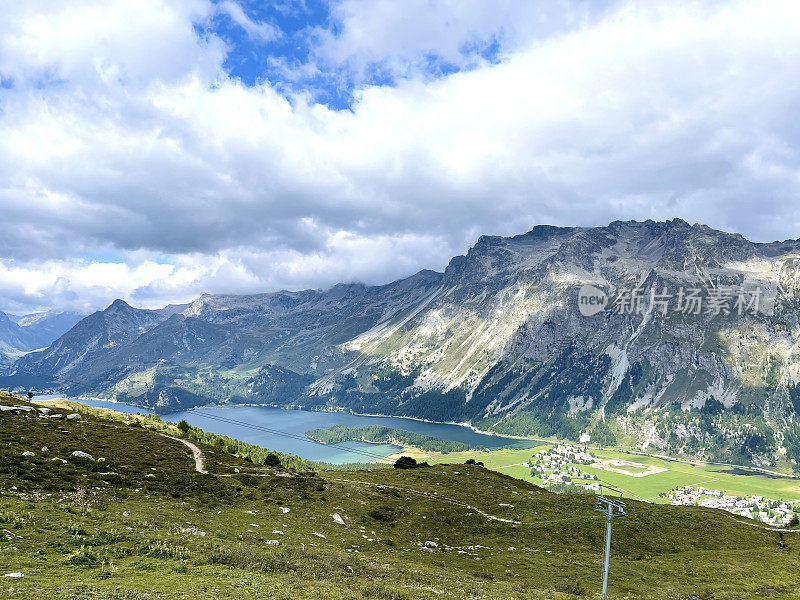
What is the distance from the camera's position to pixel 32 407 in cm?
6750

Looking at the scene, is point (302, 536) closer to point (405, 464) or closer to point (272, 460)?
point (272, 460)

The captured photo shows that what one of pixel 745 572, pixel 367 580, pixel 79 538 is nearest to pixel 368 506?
pixel 367 580

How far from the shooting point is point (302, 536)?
1773 inches

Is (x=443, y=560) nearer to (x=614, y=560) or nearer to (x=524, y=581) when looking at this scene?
(x=524, y=581)

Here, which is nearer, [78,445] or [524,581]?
[524,581]

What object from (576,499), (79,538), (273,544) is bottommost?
(576,499)

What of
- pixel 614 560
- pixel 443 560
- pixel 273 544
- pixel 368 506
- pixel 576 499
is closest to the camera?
pixel 273 544

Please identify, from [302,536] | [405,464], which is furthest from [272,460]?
[405,464]

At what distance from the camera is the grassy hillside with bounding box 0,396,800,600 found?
28.0 metres

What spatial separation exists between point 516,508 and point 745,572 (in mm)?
32499

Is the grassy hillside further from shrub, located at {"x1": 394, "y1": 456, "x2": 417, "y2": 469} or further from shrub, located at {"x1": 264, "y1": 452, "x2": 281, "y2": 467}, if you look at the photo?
shrub, located at {"x1": 394, "y1": 456, "x2": 417, "y2": 469}

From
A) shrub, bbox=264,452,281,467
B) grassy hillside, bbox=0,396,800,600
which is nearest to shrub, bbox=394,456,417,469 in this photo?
grassy hillside, bbox=0,396,800,600

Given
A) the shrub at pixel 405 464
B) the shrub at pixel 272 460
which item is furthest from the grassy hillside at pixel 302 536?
the shrub at pixel 405 464

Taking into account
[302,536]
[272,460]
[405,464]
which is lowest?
[405,464]
